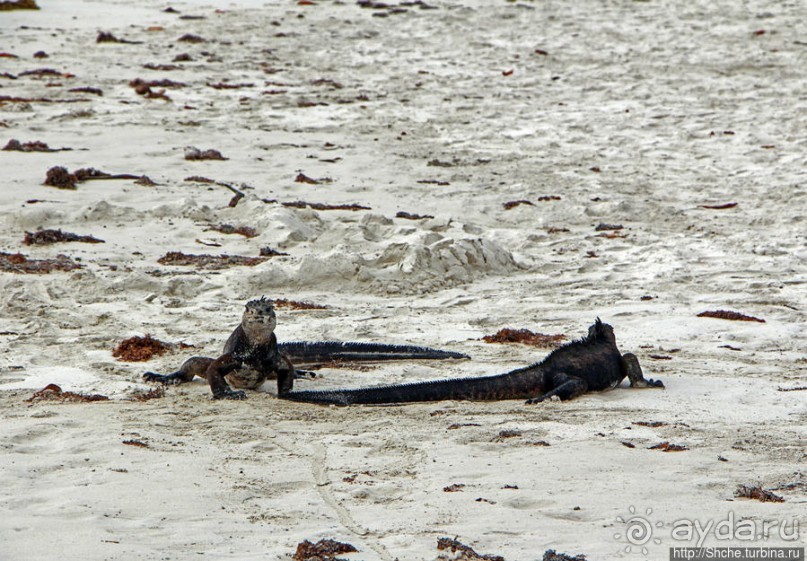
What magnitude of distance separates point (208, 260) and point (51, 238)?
5.26 feet

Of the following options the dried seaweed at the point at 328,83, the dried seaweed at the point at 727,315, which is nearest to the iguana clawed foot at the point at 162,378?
the dried seaweed at the point at 727,315

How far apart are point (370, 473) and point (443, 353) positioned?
2387 millimetres

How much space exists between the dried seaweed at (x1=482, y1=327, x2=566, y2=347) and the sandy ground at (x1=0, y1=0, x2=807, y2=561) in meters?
0.18

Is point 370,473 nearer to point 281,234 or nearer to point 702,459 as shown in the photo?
point 702,459

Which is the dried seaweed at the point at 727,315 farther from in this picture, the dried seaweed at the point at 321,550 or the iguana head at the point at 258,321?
the dried seaweed at the point at 321,550

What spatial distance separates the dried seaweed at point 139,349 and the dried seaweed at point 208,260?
2.21 meters

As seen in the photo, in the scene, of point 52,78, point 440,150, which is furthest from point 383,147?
point 52,78

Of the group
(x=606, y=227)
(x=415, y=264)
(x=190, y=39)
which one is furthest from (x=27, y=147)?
(x=190, y=39)

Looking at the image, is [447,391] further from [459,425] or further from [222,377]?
[222,377]

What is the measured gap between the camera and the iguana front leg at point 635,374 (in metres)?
7.12

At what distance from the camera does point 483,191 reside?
13234 mm

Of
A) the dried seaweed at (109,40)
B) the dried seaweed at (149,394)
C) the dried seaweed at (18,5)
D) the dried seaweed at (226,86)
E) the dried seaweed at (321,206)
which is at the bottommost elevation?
the dried seaweed at (149,394)

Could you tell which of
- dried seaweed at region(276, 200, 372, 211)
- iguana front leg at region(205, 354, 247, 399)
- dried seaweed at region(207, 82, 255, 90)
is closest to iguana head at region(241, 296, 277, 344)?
iguana front leg at region(205, 354, 247, 399)

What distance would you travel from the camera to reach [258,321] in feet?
23.0
